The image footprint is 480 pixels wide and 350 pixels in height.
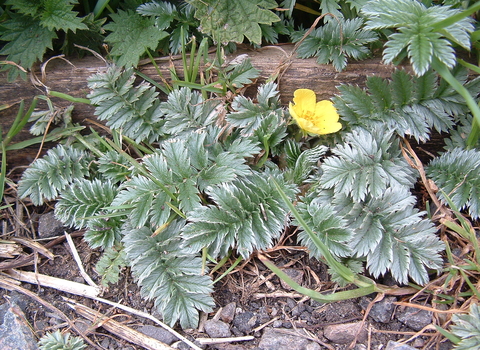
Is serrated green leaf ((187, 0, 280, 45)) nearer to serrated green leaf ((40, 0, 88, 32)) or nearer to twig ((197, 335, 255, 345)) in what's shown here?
serrated green leaf ((40, 0, 88, 32))

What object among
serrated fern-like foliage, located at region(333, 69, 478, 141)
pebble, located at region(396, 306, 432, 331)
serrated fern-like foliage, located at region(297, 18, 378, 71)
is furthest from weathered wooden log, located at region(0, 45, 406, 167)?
pebble, located at region(396, 306, 432, 331)

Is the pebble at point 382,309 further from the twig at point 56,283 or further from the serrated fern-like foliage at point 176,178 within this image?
the twig at point 56,283

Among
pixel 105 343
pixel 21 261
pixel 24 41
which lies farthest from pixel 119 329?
pixel 24 41

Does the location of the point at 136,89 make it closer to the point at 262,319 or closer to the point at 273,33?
the point at 273,33

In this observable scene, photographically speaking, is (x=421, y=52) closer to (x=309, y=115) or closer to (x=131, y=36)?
(x=309, y=115)

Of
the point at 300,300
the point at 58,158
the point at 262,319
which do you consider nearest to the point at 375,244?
the point at 300,300

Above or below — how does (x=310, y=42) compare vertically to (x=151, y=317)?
above
